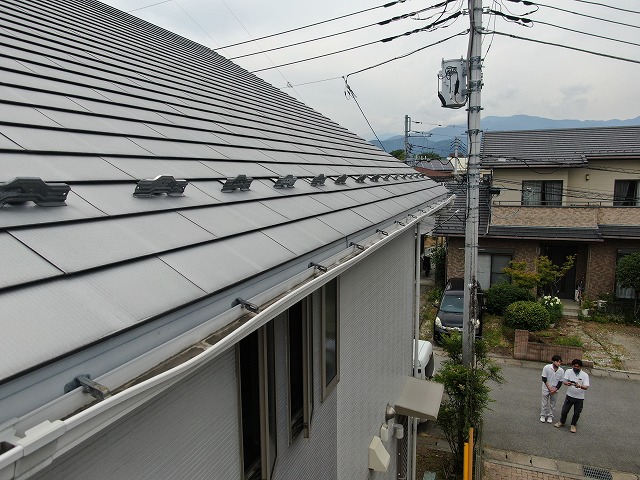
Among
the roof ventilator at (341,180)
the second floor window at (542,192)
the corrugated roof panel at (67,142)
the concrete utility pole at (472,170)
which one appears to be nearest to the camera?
the corrugated roof panel at (67,142)

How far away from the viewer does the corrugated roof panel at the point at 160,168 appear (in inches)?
110

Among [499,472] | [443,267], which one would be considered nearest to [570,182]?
[443,267]

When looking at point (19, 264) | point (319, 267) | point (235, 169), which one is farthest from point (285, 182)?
point (19, 264)

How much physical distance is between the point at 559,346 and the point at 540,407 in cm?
324

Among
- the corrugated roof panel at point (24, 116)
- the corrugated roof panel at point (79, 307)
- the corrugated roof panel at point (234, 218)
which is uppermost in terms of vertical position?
the corrugated roof panel at point (24, 116)

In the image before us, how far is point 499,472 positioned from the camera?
28.2 feet

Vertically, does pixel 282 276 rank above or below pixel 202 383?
above

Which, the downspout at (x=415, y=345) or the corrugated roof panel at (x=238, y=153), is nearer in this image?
the corrugated roof panel at (x=238, y=153)

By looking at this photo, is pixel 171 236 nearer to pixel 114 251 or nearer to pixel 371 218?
pixel 114 251

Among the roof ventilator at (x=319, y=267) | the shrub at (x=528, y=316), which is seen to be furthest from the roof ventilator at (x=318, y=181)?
the shrub at (x=528, y=316)

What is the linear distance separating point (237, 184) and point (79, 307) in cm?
207

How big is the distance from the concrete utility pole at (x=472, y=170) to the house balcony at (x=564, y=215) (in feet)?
35.1

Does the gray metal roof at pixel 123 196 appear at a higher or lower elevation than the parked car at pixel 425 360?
higher

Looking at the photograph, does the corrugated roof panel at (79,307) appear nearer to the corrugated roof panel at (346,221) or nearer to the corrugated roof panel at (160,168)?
the corrugated roof panel at (160,168)
